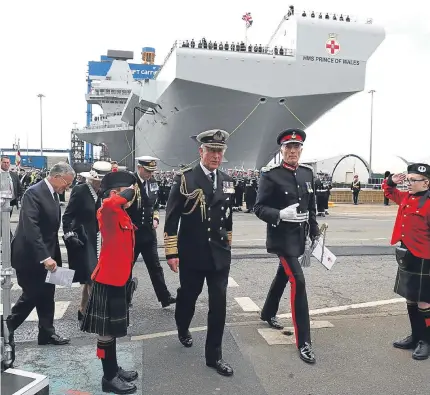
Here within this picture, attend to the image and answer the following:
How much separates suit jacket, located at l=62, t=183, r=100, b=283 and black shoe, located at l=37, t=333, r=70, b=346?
0.64 metres

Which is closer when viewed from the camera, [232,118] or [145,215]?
[145,215]

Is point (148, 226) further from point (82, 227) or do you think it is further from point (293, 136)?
point (293, 136)

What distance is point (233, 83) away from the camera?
26.4 meters

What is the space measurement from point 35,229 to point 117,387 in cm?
155

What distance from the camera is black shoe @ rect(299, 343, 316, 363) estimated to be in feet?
12.3

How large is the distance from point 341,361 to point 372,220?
13.4 m

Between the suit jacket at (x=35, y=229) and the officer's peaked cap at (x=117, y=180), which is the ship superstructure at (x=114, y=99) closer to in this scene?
the suit jacket at (x=35, y=229)

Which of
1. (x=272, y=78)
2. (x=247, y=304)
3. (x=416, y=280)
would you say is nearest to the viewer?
(x=416, y=280)

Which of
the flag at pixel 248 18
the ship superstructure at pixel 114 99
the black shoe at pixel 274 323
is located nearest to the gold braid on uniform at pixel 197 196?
the black shoe at pixel 274 323

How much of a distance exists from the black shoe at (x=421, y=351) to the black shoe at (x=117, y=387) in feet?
7.94

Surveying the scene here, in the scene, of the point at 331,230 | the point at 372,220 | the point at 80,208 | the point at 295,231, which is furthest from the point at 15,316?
the point at 372,220

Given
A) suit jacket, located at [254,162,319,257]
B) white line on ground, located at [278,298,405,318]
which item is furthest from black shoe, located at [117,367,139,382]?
white line on ground, located at [278,298,405,318]

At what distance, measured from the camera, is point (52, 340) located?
415cm

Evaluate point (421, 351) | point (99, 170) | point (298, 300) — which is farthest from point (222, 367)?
point (99, 170)
